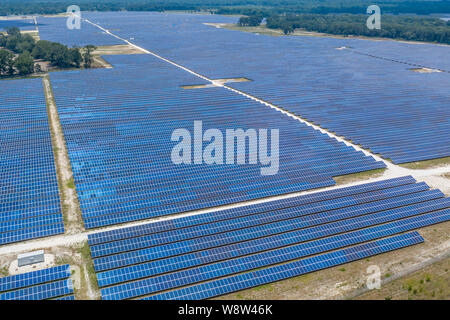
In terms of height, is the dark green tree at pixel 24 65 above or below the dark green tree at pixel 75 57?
below

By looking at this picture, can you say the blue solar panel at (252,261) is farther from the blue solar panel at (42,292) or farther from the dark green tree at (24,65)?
the dark green tree at (24,65)

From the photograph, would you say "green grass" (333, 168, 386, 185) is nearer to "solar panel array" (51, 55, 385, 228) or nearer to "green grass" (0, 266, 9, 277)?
"solar panel array" (51, 55, 385, 228)

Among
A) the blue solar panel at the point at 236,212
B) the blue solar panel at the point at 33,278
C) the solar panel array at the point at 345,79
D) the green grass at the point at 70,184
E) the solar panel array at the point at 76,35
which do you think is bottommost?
the blue solar panel at the point at 33,278

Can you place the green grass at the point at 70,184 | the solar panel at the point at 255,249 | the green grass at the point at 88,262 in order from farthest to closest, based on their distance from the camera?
the green grass at the point at 70,184, the solar panel at the point at 255,249, the green grass at the point at 88,262

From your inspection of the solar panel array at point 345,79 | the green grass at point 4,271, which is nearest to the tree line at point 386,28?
the solar panel array at point 345,79

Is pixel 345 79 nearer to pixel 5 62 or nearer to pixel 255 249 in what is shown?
pixel 255 249

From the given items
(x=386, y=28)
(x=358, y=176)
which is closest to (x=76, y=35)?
(x=386, y=28)
